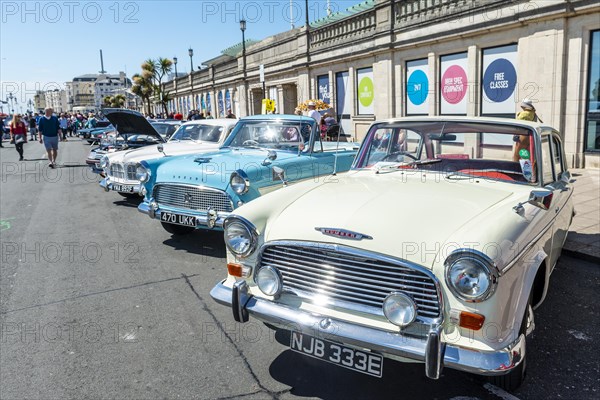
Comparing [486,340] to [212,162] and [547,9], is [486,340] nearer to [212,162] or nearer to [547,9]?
[212,162]

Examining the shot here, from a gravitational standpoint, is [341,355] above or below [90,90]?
below

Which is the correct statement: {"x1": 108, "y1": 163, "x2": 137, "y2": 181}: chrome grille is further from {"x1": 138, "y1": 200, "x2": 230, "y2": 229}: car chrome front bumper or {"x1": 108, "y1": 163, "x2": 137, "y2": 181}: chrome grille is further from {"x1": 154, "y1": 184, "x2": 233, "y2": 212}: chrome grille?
{"x1": 138, "y1": 200, "x2": 230, "y2": 229}: car chrome front bumper

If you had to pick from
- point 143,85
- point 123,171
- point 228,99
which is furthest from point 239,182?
point 143,85

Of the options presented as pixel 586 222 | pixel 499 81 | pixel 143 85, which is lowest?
pixel 586 222

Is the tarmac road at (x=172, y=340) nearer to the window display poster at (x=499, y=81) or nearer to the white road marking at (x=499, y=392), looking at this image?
the white road marking at (x=499, y=392)

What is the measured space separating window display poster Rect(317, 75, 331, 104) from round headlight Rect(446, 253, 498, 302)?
55.0 ft

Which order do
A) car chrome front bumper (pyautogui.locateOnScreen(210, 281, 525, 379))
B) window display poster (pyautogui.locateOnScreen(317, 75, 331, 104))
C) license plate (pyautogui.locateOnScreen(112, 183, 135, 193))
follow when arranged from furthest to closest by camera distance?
window display poster (pyautogui.locateOnScreen(317, 75, 331, 104))
license plate (pyautogui.locateOnScreen(112, 183, 135, 193))
car chrome front bumper (pyautogui.locateOnScreen(210, 281, 525, 379))

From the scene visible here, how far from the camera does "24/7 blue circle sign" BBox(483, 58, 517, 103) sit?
36.7 ft

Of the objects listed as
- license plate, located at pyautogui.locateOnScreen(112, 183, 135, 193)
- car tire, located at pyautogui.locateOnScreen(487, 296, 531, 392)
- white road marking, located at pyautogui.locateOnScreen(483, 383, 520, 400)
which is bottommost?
white road marking, located at pyautogui.locateOnScreen(483, 383, 520, 400)

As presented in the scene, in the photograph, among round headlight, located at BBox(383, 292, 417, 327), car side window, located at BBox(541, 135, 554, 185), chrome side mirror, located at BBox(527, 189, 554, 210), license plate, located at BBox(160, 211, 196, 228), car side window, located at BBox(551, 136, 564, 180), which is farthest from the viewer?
license plate, located at BBox(160, 211, 196, 228)

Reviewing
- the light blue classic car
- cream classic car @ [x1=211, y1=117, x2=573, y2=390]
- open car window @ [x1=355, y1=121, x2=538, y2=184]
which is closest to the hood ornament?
cream classic car @ [x1=211, y1=117, x2=573, y2=390]

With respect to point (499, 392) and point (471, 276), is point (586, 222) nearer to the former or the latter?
point (499, 392)

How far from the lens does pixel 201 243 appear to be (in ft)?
19.8

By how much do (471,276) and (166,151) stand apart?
6.49 m
